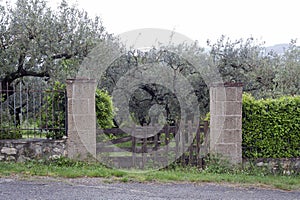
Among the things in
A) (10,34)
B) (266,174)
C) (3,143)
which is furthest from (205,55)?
(3,143)

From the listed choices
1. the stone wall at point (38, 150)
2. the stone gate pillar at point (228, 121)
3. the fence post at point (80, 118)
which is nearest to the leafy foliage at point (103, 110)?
the fence post at point (80, 118)

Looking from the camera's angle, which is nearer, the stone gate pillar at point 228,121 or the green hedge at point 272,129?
the stone gate pillar at point 228,121

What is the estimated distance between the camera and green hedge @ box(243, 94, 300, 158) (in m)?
7.96

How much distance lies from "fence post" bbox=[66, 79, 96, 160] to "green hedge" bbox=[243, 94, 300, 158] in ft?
11.1

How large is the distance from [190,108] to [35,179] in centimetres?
943

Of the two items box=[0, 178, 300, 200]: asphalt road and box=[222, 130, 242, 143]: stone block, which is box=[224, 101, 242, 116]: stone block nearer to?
box=[222, 130, 242, 143]: stone block

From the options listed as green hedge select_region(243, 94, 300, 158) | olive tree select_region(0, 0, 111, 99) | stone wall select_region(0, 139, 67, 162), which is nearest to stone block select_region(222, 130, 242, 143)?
green hedge select_region(243, 94, 300, 158)

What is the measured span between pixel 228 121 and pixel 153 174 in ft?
6.50

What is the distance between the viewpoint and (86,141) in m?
7.96

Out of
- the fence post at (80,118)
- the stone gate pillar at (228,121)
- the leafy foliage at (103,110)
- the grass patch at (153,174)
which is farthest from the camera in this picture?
the leafy foliage at (103,110)

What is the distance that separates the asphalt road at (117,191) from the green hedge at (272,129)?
155cm

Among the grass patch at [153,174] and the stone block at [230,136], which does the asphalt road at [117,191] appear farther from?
the stone block at [230,136]

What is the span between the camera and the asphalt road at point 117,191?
579cm

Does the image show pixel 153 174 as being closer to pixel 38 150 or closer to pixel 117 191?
pixel 117 191
